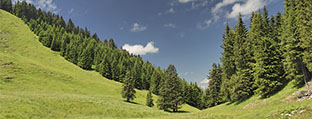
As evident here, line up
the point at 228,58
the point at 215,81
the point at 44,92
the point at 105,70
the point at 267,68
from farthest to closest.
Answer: the point at 105,70 → the point at 215,81 → the point at 44,92 → the point at 228,58 → the point at 267,68

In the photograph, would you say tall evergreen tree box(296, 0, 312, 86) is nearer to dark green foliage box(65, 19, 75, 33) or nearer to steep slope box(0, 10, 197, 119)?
steep slope box(0, 10, 197, 119)

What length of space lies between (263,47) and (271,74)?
523cm

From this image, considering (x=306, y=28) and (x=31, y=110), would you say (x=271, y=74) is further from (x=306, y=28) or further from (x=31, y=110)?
(x=31, y=110)

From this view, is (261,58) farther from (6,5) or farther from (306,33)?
(6,5)

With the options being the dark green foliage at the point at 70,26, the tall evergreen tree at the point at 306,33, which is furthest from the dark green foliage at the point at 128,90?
the dark green foliage at the point at 70,26

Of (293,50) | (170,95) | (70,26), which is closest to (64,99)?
(170,95)

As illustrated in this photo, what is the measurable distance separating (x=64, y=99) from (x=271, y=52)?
43.4m

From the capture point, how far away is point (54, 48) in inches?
4227

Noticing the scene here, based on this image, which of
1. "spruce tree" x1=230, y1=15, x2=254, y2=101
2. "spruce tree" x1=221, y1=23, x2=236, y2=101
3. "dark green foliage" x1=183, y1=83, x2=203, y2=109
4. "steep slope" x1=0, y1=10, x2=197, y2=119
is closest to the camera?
"steep slope" x1=0, y1=10, x2=197, y2=119

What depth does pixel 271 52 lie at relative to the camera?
30266 millimetres

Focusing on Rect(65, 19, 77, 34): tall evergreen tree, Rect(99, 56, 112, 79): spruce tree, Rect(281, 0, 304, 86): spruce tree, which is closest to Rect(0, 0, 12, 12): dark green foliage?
Rect(65, 19, 77, 34): tall evergreen tree

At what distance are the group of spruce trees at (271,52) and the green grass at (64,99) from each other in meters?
2.64

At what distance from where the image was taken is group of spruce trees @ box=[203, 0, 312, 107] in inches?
973

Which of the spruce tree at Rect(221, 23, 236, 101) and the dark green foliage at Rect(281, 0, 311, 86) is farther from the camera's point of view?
the spruce tree at Rect(221, 23, 236, 101)
